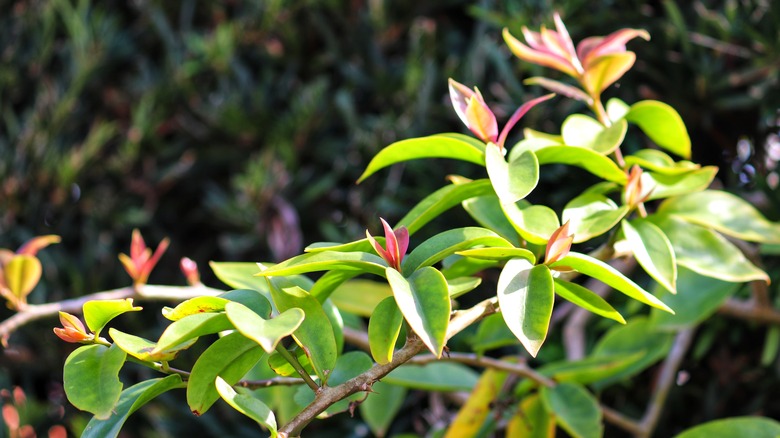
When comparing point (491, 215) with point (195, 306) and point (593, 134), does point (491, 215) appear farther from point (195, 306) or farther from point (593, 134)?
point (195, 306)

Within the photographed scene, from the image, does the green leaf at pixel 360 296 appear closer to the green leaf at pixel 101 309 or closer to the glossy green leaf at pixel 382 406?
the glossy green leaf at pixel 382 406

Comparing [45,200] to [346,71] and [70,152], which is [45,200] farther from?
[346,71]

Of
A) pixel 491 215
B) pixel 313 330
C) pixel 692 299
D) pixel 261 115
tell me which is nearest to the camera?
pixel 313 330

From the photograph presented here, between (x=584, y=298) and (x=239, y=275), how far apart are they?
33 cm

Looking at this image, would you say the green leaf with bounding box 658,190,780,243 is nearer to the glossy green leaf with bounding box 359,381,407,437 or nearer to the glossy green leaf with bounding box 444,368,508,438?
the glossy green leaf with bounding box 444,368,508,438

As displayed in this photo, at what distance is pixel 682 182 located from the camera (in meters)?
0.69

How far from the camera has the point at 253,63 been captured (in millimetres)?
1448

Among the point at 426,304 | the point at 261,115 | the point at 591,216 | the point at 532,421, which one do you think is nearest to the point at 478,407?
the point at 532,421

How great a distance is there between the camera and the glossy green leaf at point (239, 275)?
2.36ft

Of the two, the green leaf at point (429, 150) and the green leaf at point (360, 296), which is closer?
the green leaf at point (429, 150)

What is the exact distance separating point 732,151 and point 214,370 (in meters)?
0.84

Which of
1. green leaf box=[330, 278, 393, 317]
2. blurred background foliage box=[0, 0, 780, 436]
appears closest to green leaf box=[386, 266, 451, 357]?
green leaf box=[330, 278, 393, 317]

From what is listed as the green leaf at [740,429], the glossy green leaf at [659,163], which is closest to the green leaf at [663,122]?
the glossy green leaf at [659,163]

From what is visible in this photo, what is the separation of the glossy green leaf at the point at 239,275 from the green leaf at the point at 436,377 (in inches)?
7.1
